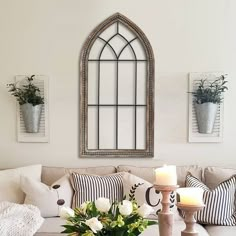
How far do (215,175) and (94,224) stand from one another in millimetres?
1845

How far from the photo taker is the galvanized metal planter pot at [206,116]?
3518 mm

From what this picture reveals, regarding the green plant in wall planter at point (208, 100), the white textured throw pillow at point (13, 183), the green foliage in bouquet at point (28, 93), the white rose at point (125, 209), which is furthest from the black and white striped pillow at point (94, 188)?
the white rose at point (125, 209)

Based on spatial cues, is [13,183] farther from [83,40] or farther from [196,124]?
[196,124]

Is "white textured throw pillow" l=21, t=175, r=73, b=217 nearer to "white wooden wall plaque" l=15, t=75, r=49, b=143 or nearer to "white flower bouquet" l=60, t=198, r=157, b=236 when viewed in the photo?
"white wooden wall plaque" l=15, t=75, r=49, b=143

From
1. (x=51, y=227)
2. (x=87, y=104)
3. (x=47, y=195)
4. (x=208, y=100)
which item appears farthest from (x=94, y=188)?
(x=208, y=100)

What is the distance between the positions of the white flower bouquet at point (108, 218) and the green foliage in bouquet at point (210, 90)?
187cm

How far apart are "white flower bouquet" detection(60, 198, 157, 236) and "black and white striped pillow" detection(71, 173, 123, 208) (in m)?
1.24

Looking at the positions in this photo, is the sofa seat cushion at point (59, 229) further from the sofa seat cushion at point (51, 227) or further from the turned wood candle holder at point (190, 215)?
the turned wood candle holder at point (190, 215)

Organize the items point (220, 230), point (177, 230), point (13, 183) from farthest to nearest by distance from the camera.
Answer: point (13, 183) → point (220, 230) → point (177, 230)

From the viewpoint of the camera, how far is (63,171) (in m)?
3.44

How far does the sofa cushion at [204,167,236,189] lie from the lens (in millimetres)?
3260

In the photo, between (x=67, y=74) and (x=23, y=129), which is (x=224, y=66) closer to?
(x=67, y=74)

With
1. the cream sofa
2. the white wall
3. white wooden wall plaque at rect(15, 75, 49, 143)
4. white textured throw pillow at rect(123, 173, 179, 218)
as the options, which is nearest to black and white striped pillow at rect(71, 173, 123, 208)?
white textured throw pillow at rect(123, 173, 179, 218)

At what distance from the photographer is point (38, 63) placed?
368 centimetres
